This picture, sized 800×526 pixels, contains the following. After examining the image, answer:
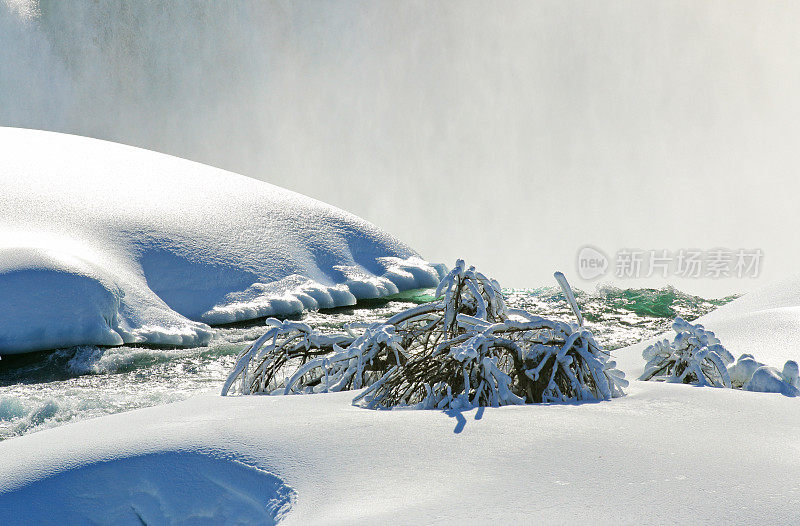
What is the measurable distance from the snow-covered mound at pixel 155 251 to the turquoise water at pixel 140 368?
1.44 ft

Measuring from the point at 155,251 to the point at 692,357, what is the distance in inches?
396

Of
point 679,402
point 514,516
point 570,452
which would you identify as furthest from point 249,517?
point 679,402

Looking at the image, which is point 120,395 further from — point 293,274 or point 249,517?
point 293,274

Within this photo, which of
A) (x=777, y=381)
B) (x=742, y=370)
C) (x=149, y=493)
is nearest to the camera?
(x=149, y=493)

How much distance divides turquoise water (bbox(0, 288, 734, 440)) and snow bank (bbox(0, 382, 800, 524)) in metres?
2.09

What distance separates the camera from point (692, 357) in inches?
177

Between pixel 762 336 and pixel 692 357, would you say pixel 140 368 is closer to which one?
pixel 692 357

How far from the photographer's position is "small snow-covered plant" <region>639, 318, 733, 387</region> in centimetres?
442

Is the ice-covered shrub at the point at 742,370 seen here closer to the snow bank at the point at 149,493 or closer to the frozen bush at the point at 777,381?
the frozen bush at the point at 777,381

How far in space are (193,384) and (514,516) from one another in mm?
6420

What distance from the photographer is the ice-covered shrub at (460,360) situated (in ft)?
11.9

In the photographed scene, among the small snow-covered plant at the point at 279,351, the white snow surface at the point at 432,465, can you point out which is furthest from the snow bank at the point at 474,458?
the small snow-covered plant at the point at 279,351

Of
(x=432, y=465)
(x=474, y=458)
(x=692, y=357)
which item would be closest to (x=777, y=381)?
(x=692, y=357)

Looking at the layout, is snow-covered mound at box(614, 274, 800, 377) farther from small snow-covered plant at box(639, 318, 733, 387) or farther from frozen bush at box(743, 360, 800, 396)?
frozen bush at box(743, 360, 800, 396)
